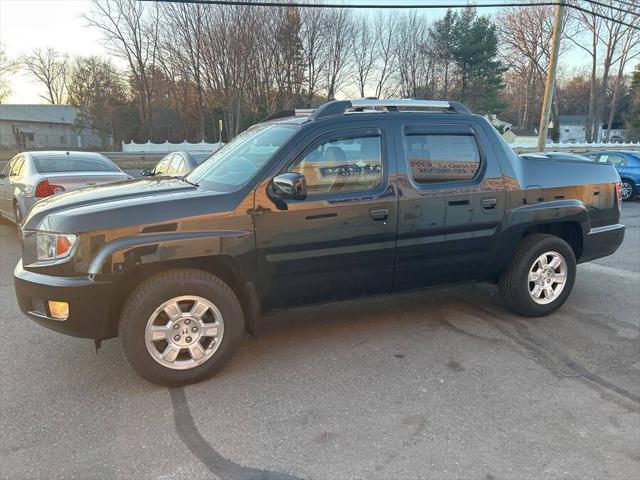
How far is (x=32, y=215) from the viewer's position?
11.3 ft

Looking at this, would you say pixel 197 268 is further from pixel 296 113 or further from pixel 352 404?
pixel 296 113

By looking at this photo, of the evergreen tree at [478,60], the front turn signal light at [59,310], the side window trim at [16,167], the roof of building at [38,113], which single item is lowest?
the front turn signal light at [59,310]

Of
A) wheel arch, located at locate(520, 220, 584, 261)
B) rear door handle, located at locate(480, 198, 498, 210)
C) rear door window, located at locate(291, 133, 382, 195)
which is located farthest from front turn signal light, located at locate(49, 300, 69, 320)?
wheel arch, located at locate(520, 220, 584, 261)

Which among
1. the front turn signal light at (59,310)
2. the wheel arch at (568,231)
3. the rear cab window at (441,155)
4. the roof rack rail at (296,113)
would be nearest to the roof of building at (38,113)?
the roof rack rail at (296,113)

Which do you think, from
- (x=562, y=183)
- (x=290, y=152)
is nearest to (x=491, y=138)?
(x=562, y=183)

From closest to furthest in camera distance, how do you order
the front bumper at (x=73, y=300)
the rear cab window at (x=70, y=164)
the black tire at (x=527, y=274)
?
the front bumper at (x=73, y=300), the black tire at (x=527, y=274), the rear cab window at (x=70, y=164)

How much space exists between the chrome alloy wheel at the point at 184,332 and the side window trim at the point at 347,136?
1150 millimetres

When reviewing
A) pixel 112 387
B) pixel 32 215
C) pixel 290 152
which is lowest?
pixel 112 387

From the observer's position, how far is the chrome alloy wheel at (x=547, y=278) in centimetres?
448

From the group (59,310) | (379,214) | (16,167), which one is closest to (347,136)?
(379,214)

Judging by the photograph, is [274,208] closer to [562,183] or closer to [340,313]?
[340,313]

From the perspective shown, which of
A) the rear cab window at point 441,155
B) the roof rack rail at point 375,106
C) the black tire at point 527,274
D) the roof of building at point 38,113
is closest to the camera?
the roof rack rail at point 375,106

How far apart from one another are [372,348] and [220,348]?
1.30 m

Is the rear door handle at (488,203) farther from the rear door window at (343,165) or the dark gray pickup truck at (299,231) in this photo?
the rear door window at (343,165)
